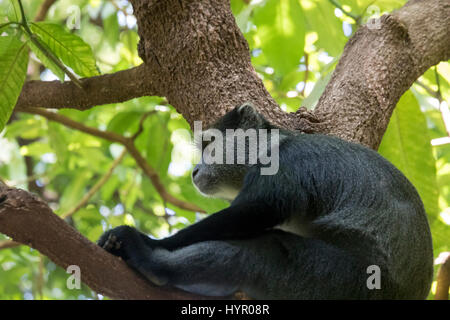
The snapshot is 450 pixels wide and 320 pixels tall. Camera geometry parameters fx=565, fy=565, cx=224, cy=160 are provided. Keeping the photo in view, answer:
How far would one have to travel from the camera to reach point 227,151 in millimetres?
4281

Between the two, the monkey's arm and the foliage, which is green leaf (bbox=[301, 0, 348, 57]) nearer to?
the foliage

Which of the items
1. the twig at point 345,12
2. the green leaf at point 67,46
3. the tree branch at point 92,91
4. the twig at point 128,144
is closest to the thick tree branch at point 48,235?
the green leaf at point 67,46

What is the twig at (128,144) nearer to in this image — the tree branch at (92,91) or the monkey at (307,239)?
the tree branch at (92,91)

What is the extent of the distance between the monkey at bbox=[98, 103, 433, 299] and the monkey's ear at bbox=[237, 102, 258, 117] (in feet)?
1.20

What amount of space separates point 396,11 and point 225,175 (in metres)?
2.23

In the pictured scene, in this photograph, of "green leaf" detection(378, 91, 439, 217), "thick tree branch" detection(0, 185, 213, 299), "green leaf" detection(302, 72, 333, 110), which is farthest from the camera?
"green leaf" detection(302, 72, 333, 110)

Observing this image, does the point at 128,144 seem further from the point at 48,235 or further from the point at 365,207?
the point at 48,235

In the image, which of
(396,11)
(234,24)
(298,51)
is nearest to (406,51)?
(396,11)

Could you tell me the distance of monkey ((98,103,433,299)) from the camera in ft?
10.2

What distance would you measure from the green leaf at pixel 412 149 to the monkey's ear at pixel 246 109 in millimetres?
1396

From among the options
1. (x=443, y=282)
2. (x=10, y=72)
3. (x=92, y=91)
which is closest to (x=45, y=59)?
(x=10, y=72)

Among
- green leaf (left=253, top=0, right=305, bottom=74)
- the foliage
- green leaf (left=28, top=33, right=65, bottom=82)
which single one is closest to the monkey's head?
the foliage

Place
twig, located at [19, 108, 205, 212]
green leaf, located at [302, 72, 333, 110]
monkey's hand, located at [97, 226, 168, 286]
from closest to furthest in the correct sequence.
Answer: monkey's hand, located at [97, 226, 168, 286] → green leaf, located at [302, 72, 333, 110] → twig, located at [19, 108, 205, 212]
